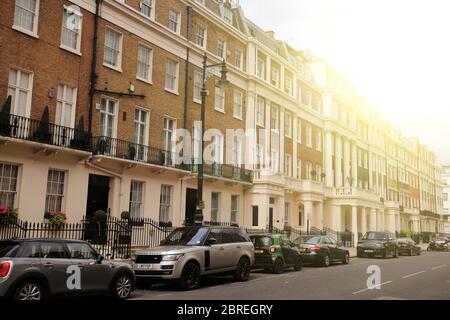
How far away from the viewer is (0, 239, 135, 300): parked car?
9.17 m

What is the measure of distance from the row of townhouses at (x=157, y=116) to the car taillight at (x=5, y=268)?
27.2ft

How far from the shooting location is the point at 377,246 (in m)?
28.9

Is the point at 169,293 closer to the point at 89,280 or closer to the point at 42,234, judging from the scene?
the point at 89,280

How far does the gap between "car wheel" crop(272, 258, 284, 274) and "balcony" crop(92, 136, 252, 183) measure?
850cm

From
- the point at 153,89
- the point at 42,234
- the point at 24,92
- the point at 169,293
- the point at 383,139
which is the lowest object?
the point at 169,293

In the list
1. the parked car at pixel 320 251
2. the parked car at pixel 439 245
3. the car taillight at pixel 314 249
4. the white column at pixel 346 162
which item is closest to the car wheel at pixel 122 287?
the parked car at pixel 320 251

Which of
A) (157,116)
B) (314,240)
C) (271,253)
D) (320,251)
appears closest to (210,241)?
(271,253)

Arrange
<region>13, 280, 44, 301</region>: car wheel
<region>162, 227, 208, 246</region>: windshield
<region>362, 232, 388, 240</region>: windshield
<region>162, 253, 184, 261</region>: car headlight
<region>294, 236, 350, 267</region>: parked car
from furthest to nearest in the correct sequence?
<region>362, 232, 388, 240</region>: windshield < <region>294, 236, 350, 267</region>: parked car < <region>162, 227, 208, 246</region>: windshield < <region>162, 253, 184, 261</region>: car headlight < <region>13, 280, 44, 301</region>: car wheel

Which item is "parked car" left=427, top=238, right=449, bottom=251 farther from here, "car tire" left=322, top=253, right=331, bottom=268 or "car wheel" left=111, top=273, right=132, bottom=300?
"car wheel" left=111, top=273, right=132, bottom=300

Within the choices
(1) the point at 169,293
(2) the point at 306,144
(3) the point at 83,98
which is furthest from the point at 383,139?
(1) the point at 169,293

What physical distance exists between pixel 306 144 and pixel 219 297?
101 feet

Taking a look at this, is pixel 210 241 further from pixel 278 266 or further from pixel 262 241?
pixel 278 266

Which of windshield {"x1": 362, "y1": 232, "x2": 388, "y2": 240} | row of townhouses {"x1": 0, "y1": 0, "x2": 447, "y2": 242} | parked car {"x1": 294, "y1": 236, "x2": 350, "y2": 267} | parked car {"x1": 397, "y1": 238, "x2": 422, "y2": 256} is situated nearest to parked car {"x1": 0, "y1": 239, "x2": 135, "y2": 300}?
row of townhouses {"x1": 0, "y1": 0, "x2": 447, "y2": 242}

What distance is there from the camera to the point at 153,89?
80.4 ft
